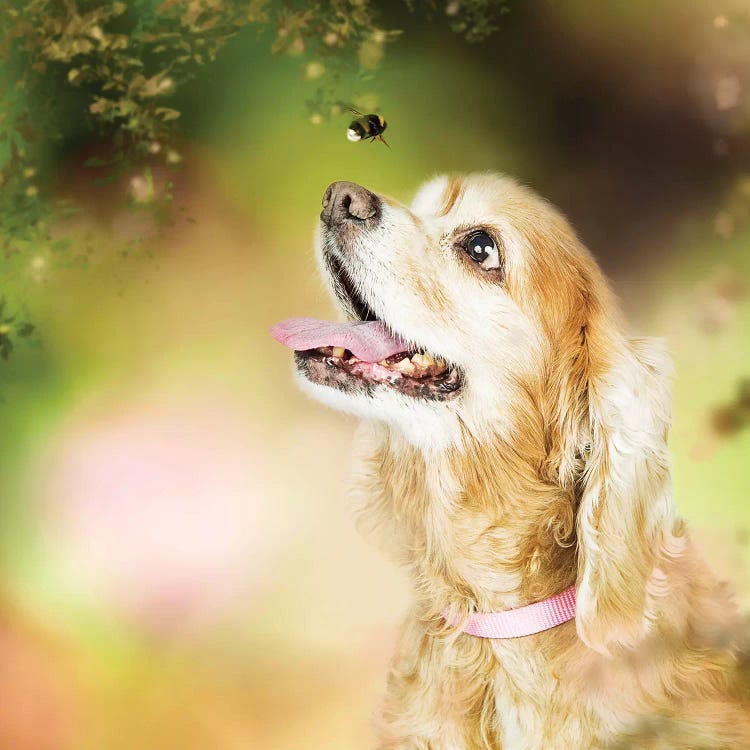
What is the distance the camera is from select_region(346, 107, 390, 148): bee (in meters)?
2.36

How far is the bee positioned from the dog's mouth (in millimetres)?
668

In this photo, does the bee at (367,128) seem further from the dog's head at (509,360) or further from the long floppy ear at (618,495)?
the long floppy ear at (618,495)

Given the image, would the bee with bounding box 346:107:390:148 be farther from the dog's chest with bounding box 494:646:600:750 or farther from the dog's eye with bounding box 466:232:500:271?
the dog's chest with bounding box 494:646:600:750

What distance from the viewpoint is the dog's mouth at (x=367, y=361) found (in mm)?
1795

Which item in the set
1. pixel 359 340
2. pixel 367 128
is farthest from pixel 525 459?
pixel 367 128

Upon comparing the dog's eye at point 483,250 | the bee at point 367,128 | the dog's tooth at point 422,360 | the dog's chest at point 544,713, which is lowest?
the dog's chest at point 544,713

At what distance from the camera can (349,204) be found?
1753 mm

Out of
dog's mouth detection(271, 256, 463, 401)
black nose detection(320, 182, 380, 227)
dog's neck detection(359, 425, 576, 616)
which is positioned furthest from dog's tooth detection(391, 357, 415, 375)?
black nose detection(320, 182, 380, 227)

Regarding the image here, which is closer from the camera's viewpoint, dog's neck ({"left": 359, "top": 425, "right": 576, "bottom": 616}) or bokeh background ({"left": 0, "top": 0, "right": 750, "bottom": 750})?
dog's neck ({"left": 359, "top": 425, "right": 576, "bottom": 616})

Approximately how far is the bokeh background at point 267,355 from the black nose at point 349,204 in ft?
1.54

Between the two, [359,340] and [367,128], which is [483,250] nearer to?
[359,340]

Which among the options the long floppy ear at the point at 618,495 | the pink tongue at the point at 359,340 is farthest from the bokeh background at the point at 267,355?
the long floppy ear at the point at 618,495

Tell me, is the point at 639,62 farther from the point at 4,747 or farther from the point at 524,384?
the point at 4,747

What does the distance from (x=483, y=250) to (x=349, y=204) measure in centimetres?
26
